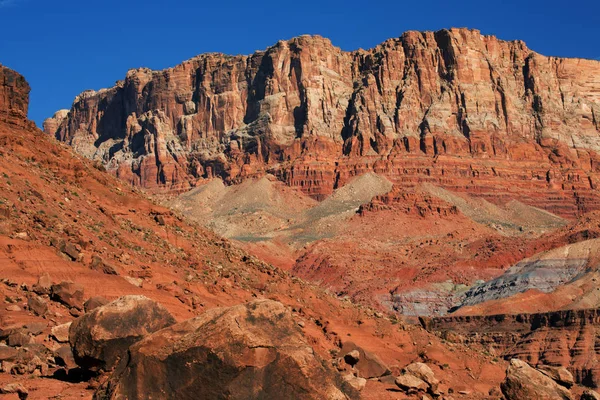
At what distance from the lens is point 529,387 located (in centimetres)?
2369

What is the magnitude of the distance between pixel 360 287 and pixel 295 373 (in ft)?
353

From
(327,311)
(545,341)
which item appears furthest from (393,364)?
(545,341)

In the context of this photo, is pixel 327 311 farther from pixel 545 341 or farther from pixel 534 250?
pixel 534 250

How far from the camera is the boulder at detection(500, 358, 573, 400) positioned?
23.6 meters

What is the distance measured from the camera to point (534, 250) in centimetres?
12662

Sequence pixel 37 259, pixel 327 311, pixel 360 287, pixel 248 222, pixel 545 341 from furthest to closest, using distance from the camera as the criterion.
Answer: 1. pixel 248 222
2. pixel 360 287
3. pixel 545 341
4. pixel 327 311
5. pixel 37 259

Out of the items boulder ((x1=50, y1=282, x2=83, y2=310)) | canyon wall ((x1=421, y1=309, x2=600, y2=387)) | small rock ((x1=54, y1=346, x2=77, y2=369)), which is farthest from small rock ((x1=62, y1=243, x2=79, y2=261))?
canyon wall ((x1=421, y1=309, x2=600, y2=387))

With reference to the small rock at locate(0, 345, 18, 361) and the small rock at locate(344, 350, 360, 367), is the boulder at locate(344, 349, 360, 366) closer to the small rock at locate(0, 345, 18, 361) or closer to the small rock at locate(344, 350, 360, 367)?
the small rock at locate(344, 350, 360, 367)

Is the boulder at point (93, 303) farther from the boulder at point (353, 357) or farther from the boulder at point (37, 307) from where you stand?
the boulder at point (353, 357)

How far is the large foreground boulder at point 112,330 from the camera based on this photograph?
718 inches

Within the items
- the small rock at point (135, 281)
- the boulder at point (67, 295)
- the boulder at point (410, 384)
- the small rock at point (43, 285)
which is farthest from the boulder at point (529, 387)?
the small rock at point (43, 285)

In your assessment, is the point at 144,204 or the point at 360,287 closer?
the point at 144,204

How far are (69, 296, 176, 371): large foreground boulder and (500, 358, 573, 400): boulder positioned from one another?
9.50 metres

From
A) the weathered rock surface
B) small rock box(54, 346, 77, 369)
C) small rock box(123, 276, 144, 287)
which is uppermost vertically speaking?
the weathered rock surface
